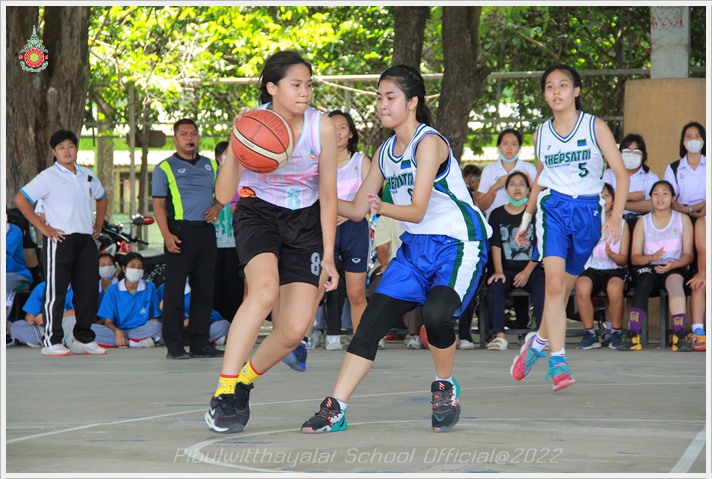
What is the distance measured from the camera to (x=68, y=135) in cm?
1191

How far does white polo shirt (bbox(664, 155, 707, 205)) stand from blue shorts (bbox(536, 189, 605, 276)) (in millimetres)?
4020

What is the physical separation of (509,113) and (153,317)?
6.29 meters

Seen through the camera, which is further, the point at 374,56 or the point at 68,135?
the point at 374,56

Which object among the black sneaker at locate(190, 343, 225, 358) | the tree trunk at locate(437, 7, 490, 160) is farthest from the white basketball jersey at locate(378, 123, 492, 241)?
the tree trunk at locate(437, 7, 490, 160)

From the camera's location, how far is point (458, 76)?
16.1 m

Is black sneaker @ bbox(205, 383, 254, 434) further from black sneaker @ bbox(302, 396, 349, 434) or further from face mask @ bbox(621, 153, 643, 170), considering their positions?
face mask @ bbox(621, 153, 643, 170)

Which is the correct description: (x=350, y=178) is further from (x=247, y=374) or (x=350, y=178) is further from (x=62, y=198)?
(x=247, y=374)

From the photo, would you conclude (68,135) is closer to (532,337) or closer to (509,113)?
(532,337)

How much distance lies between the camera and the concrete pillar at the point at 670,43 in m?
13.8

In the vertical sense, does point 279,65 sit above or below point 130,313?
above

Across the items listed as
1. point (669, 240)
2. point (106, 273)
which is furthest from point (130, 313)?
point (669, 240)

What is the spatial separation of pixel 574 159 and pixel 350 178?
8.64 ft

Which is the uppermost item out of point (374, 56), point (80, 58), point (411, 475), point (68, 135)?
point (374, 56)

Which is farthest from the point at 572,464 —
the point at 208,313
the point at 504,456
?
the point at 208,313
